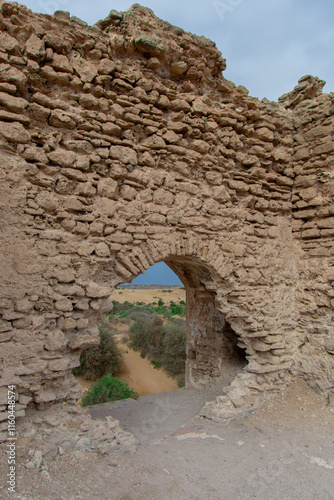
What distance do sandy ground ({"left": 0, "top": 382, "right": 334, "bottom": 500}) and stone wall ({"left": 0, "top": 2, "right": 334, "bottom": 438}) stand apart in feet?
1.49

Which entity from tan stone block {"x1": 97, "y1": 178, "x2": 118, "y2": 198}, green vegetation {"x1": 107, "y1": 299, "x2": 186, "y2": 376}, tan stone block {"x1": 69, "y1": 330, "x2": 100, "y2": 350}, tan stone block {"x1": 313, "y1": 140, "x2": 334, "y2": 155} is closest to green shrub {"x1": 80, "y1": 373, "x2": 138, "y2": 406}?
green vegetation {"x1": 107, "y1": 299, "x2": 186, "y2": 376}

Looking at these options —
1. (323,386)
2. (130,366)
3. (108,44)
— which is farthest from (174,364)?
(108,44)

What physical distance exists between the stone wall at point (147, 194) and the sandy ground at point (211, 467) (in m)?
0.45

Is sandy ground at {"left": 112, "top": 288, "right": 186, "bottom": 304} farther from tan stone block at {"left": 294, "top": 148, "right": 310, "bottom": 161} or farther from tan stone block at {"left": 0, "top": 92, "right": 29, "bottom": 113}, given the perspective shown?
tan stone block at {"left": 0, "top": 92, "right": 29, "bottom": 113}

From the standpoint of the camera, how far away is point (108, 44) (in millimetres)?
3391

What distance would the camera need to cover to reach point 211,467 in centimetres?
292

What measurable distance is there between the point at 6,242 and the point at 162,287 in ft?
101

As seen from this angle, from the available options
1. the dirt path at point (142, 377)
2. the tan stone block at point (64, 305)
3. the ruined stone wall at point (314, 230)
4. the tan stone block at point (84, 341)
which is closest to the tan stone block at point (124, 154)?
the tan stone block at point (64, 305)

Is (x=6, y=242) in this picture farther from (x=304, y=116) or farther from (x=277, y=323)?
(x=304, y=116)

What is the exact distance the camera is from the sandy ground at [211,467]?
239cm

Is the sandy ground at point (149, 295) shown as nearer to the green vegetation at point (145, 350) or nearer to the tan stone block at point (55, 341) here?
the green vegetation at point (145, 350)

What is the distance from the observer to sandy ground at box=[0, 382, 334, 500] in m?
2.39

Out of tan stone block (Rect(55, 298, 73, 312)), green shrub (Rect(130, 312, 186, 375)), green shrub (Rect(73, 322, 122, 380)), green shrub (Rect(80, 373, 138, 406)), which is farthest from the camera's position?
green shrub (Rect(130, 312, 186, 375))

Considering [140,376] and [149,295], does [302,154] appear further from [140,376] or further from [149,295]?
[149,295]
